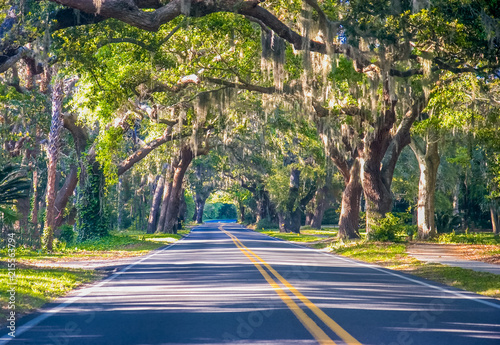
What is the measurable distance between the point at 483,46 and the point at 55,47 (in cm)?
1041

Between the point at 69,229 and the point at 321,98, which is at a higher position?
the point at 321,98

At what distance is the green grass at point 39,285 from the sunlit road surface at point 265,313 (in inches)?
16.1

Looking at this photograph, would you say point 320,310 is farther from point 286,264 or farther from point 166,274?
point 286,264

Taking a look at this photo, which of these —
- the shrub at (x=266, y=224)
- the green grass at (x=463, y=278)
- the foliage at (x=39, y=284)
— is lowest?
the shrub at (x=266, y=224)

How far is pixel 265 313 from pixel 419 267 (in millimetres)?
10380

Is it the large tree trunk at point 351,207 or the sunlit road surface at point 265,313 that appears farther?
the large tree trunk at point 351,207

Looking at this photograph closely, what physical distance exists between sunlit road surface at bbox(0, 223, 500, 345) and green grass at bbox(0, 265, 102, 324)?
0.41 metres

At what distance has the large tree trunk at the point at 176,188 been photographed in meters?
43.0

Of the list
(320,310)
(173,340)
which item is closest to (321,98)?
(320,310)

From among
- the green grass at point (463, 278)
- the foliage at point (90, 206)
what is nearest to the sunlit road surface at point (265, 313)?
the green grass at point (463, 278)

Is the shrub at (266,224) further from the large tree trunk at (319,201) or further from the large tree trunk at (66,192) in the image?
the large tree trunk at (66,192)

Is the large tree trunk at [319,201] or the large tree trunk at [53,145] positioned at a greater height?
the large tree trunk at [53,145]

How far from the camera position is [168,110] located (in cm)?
3080

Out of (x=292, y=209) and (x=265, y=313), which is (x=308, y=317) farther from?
(x=292, y=209)
